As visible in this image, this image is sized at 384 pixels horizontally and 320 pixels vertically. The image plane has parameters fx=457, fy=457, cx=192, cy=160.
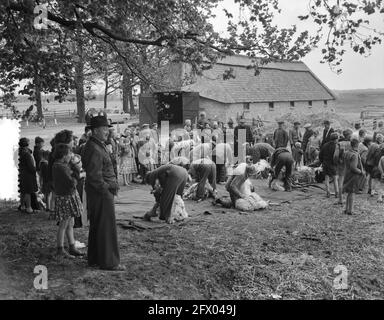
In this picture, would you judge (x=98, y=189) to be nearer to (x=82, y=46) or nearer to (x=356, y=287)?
(x=356, y=287)

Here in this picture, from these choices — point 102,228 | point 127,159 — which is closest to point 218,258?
point 102,228

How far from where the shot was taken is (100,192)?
6.30 metres

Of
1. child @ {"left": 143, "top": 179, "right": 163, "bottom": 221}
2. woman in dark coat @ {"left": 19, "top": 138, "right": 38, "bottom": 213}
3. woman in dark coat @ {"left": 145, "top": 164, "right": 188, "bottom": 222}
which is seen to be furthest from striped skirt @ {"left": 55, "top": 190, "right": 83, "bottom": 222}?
woman in dark coat @ {"left": 19, "top": 138, "right": 38, "bottom": 213}

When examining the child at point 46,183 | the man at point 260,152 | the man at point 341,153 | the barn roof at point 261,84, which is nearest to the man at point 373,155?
the man at point 341,153

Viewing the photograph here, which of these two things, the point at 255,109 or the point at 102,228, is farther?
the point at 255,109

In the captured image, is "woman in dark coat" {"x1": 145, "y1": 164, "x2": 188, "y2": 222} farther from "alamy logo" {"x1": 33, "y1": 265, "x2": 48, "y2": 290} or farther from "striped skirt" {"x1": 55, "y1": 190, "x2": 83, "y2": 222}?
"alamy logo" {"x1": 33, "y1": 265, "x2": 48, "y2": 290}

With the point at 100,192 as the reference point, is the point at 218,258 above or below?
below

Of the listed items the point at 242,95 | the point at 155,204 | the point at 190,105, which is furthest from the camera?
the point at 242,95

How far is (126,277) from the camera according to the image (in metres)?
6.35

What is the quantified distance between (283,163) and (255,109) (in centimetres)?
A: 2531

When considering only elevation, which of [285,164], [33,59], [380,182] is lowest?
[380,182]

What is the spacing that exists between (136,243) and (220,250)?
4.99 ft

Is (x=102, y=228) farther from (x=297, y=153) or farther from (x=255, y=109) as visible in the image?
(x=255, y=109)
